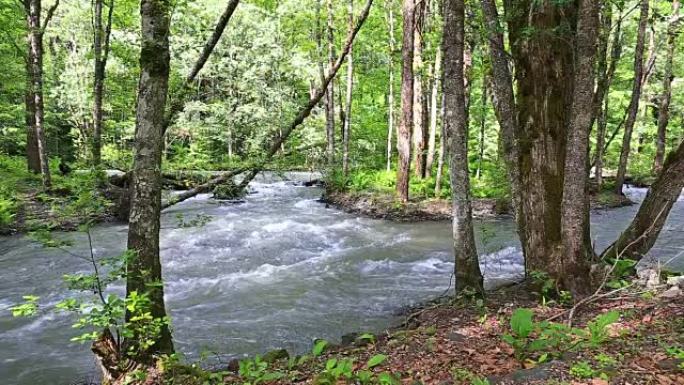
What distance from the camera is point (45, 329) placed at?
21.9 ft

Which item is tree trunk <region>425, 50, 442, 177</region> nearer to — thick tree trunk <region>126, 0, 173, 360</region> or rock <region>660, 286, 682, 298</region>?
rock <region>660, 286, 682, 298</region>

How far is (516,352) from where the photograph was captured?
3871 mm

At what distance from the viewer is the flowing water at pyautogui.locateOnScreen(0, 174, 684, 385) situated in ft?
20.4

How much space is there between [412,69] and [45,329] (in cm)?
1184

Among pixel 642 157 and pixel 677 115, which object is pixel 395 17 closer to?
pixel 642 157

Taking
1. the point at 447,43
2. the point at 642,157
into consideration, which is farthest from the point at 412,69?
the point at 642,157

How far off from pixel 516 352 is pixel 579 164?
2.30 metres

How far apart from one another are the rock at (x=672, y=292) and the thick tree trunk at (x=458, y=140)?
1.92 m

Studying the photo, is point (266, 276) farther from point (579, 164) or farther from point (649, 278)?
point (649, 278)

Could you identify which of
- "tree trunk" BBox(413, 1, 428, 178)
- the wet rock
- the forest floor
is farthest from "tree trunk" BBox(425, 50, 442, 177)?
the wet rock

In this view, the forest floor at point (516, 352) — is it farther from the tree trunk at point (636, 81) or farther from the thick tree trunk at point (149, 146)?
the tree trunk at point (636, 81)

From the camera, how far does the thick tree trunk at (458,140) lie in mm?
5648

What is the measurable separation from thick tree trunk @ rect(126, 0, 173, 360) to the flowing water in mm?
1830

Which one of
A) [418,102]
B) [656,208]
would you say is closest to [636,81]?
[418,102]
